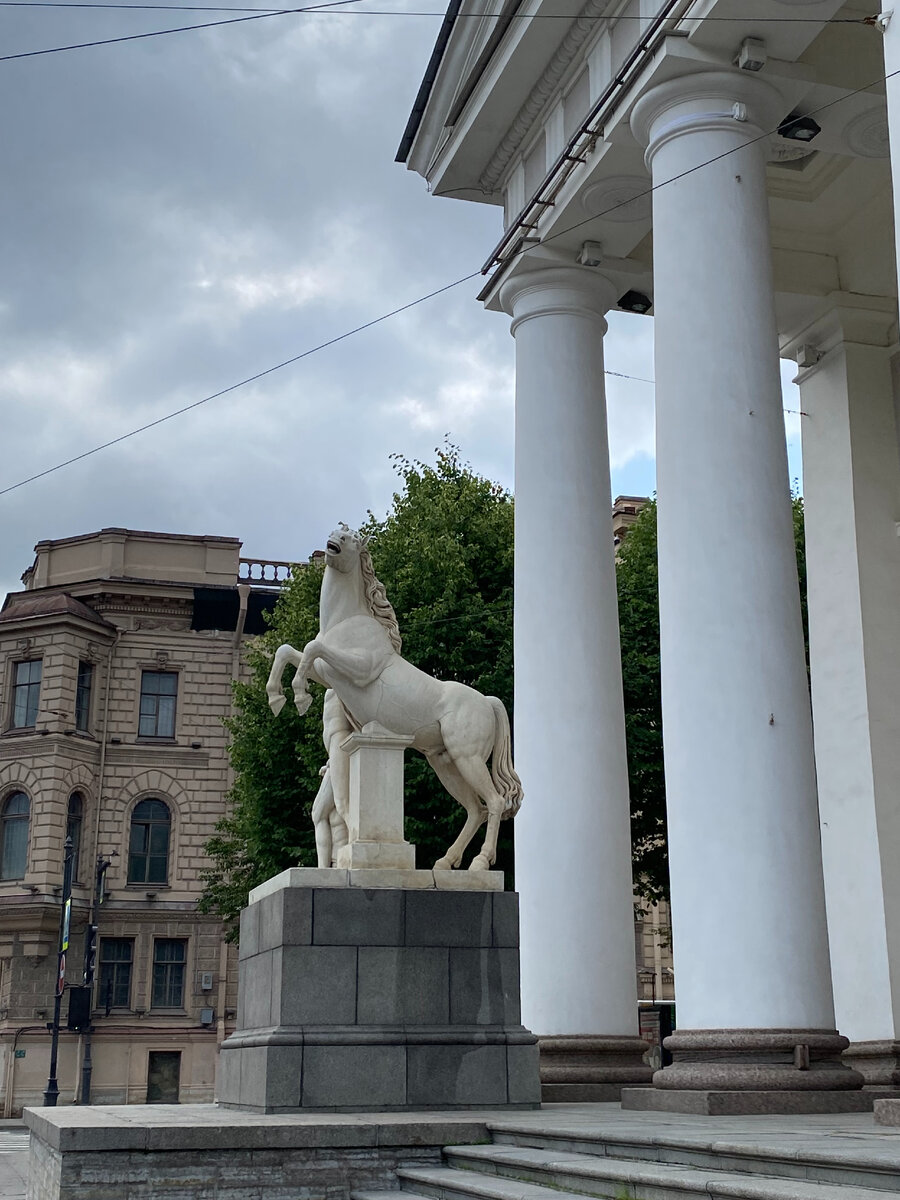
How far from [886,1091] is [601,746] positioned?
4.90 metres

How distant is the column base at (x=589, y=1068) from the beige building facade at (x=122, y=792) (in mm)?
31147

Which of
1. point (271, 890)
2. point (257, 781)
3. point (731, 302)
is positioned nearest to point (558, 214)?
point (731, 302)

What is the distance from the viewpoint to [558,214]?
1734cm

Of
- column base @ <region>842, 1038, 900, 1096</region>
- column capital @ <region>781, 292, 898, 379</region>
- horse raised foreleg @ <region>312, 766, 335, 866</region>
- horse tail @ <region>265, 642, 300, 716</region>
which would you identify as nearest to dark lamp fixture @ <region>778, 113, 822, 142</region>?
column capital @ <region>781, 292, 898, 379</region>

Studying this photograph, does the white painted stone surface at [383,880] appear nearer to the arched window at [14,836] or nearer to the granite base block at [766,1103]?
the granite base block at [766,1103]

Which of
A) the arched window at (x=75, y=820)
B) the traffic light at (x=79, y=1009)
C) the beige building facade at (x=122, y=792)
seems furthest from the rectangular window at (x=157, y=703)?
the traffic light at (x=79, y=1009)

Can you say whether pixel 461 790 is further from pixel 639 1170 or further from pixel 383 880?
pixel 639 1170

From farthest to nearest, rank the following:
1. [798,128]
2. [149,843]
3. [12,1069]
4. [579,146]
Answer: [149,843] → [12,1069] → [579,146] → [798,128]

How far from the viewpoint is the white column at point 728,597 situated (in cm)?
1200

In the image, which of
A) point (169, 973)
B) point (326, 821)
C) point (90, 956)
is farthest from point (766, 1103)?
point (169, 973)

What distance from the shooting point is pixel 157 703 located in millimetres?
50719

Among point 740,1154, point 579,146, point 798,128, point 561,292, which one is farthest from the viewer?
point 561,292

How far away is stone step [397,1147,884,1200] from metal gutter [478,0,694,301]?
10369 millimetres

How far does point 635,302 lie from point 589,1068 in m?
9.81
